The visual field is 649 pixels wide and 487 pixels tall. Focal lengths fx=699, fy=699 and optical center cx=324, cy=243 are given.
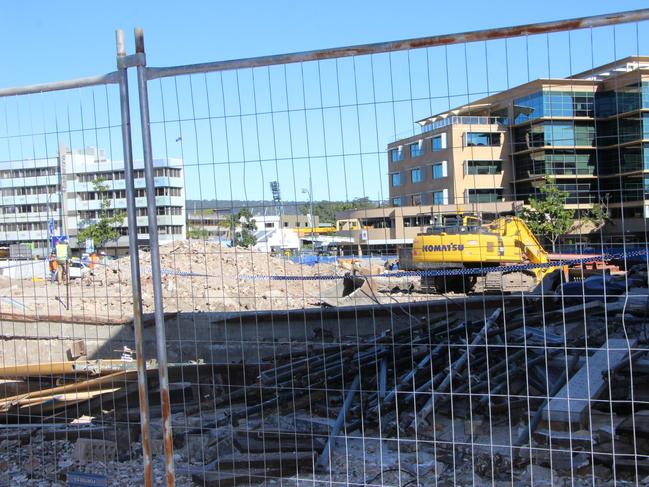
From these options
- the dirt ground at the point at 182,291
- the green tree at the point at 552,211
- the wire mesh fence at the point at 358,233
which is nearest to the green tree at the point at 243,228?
the wire mesh fence at the point at 358,233

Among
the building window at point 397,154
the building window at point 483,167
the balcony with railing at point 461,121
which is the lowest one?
the building window at point 483,167

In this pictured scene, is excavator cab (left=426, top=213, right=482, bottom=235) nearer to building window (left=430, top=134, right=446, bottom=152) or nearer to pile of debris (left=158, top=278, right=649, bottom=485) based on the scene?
building window (left=430, top=134, right=446, bottom=152)

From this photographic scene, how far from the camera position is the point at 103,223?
5.09 metres

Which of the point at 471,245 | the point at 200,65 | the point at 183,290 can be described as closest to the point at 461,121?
the point at 200,65

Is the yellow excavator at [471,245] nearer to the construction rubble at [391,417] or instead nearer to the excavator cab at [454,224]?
the excavator cab at [454,224]

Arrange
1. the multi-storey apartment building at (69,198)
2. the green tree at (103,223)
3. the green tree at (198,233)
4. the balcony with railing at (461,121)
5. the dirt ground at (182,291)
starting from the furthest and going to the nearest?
the dirt ground at (182,291)
the green tree at (103,223)
the green tree at (198,233)
the multi-storey apartment building at (69,198)
the balcony with railing at (461,121)

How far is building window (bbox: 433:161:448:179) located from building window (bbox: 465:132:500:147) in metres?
0.17

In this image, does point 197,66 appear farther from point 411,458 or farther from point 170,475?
point 411,458

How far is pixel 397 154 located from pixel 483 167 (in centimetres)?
50

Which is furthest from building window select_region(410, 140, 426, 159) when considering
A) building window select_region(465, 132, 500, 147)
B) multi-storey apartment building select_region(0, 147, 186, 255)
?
multi-storey apartment building select_region(0, 147, 186, 255)

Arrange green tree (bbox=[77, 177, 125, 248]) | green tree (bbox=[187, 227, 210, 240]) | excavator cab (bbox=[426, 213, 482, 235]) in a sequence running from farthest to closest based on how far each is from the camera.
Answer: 1. green tree (bbox=[77, 177, 125, 248])
2. green tree (bbox=[187, 227, 210, 240])
3. excavator cab (bbox=[426, 213, 482, 235])

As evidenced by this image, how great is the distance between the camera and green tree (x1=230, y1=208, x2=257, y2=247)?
4348 mm

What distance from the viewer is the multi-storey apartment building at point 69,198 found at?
449 centimetres

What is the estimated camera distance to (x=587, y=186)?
364cm
